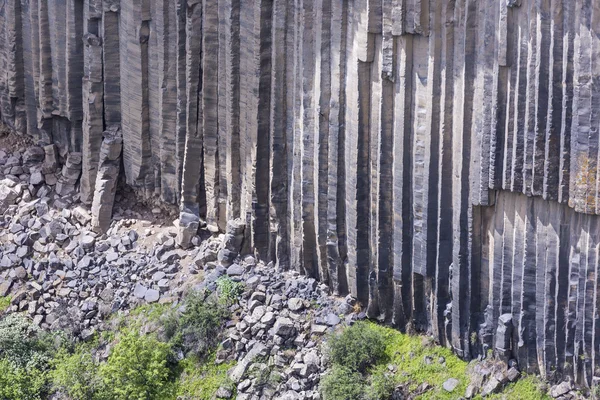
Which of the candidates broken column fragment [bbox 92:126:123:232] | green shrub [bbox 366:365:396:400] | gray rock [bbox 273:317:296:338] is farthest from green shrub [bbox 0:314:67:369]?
green shrub [bbox 366:365:396:400]

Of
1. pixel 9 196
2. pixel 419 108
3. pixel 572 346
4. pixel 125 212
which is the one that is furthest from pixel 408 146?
pixel 9 196

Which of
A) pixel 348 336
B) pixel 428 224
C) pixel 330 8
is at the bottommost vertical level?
pixel 348 336

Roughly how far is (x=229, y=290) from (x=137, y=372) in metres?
1.86

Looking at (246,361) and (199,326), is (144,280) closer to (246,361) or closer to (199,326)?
(199,326)

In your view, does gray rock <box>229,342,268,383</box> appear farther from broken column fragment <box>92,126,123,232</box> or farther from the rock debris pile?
broken column fragment <box>92,126,123,232</box>

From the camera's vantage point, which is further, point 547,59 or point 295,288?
point 295,288

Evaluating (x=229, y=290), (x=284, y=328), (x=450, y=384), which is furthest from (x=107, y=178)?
(x=450, y=384)

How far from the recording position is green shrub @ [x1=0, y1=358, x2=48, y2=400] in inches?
882

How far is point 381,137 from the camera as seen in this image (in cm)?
2080

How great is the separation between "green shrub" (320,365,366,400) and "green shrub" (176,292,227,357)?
84.4 inches

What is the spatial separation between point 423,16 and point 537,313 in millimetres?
4012

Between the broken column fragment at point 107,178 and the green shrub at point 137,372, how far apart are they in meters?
3.47

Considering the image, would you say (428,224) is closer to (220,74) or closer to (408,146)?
(408,146)

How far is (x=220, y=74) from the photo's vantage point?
23266mm
